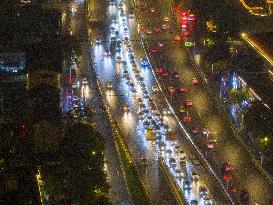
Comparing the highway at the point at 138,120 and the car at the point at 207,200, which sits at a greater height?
the car at the point at 207,200

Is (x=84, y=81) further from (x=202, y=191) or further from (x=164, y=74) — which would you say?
(x=202, y=191)

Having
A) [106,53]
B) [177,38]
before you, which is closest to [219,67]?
[177,38]

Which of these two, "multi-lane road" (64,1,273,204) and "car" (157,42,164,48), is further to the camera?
"car" (157,42,164,48)

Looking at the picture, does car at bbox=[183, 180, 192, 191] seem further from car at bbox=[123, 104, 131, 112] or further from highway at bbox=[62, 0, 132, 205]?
car at bbox=[123, 104, 131, 112]

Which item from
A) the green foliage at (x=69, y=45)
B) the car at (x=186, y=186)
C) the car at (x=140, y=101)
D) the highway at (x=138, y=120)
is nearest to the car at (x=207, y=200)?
the highway at (x=138, y=120)

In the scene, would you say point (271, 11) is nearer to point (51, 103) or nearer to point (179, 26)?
point (179, 26)

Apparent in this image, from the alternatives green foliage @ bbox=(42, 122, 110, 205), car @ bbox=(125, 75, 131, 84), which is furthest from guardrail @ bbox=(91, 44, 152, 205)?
car @ bbox=(125, 75, 131, 84)

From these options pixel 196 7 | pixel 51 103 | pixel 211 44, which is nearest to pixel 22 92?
pixel 51 103

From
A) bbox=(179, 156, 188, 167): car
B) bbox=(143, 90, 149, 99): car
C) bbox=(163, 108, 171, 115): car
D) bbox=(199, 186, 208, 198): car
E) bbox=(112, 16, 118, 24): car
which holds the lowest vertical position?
bbox=(112, 16, 118, 24): car

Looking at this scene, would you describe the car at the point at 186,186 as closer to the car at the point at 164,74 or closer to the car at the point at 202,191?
the car at the point at 202,191
